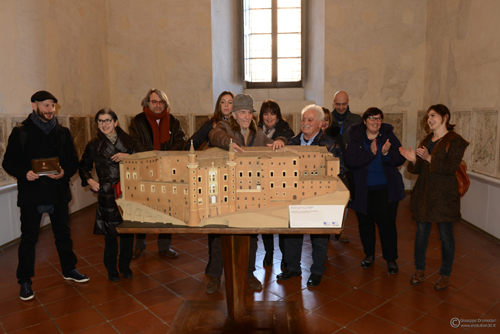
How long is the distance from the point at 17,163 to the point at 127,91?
17.1ft

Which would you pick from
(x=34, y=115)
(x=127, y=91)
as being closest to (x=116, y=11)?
(x=127, y=91)

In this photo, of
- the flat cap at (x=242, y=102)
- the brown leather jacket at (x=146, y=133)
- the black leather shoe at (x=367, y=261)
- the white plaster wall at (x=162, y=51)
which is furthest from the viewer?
the white plaster wall at (x=162, y=51)

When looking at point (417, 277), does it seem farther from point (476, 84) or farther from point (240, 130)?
point (476, 84)

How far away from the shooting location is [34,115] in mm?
3781

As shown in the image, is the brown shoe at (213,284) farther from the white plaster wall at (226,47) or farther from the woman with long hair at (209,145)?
the white plaster wall at (226,47)

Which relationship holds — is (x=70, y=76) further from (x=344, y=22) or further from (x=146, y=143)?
(x=344, y=22)

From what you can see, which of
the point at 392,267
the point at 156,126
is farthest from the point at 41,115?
the point at 392,267

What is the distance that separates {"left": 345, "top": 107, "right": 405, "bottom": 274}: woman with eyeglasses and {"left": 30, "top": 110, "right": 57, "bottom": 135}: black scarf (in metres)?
3.07

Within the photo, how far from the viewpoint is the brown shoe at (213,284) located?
13.0ft

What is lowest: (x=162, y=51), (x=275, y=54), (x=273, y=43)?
(x=162, y=51)

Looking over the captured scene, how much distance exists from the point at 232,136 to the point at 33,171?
80.0 inches

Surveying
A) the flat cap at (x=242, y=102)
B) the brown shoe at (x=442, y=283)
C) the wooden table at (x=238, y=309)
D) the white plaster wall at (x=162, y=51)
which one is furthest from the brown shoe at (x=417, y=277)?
the white plaster wall at (x=162, y=51)

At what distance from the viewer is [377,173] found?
421cm

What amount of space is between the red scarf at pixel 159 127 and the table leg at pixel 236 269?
2195mm
